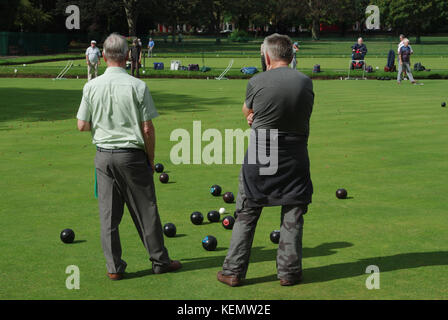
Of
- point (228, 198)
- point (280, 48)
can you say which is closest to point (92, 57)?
point (228, 198)

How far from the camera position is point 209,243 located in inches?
295

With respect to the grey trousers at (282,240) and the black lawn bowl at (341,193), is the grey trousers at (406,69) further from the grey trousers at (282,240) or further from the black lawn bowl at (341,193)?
the grey trousers at (282,240)

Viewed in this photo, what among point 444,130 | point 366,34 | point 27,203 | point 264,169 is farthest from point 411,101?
point 366,34

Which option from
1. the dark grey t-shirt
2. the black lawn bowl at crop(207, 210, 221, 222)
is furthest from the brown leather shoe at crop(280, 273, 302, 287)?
the black lawn bowl at crop(207, 210, 221, 222)

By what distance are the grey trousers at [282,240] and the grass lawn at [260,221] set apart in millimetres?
191

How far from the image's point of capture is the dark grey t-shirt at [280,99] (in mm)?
6109

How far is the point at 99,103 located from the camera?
6258 mm

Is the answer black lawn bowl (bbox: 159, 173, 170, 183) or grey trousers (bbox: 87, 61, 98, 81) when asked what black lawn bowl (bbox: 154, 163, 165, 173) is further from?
grey trousers (bbox: 87, 61, 98, 81)

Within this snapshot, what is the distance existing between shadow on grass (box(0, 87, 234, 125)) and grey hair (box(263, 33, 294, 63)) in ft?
44.1

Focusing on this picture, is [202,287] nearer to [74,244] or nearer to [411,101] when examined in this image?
[74,244]

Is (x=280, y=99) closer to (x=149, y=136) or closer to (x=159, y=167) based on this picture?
(x=149, y=136)

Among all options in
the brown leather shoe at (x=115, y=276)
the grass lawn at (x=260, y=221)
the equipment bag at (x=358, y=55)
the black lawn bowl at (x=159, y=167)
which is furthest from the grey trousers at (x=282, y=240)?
the equipment bag at (x=358, y=55)

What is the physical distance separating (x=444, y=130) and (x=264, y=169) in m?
12.2
